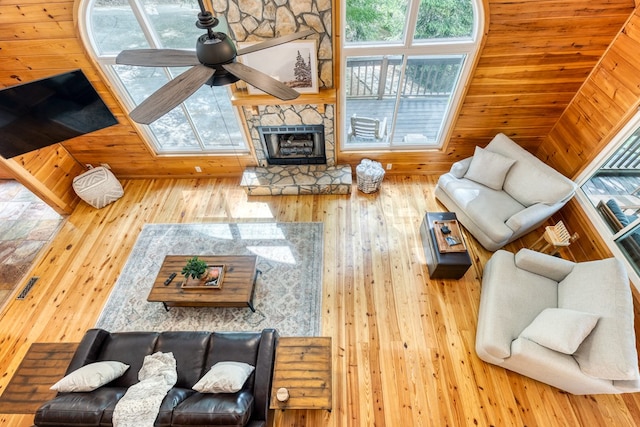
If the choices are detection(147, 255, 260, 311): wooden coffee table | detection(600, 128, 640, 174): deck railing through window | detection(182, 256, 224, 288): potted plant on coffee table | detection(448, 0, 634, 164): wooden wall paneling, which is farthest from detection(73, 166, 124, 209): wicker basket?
detection(600, 128, 640, 174): deck railing through window

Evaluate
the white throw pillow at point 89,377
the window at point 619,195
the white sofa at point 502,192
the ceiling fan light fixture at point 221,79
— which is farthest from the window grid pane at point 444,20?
the white throw pillow at point 89,377

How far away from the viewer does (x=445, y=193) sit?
425 centimetres

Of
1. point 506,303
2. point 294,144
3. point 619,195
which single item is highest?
point 294,144

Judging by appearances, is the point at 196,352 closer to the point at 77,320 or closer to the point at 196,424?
the point at 196,424

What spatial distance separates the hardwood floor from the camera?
2.85 meters

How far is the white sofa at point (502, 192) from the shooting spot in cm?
→ 355

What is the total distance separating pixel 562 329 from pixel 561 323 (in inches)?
2.2

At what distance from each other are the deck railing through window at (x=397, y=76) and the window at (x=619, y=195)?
6.24ft

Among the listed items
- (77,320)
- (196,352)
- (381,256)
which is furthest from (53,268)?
(381,256)

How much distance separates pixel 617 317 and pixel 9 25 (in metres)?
6.47

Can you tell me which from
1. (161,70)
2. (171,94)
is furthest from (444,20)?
→ (161,70)

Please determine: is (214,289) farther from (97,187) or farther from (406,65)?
(406,65)

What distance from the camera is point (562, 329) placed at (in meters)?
2.53

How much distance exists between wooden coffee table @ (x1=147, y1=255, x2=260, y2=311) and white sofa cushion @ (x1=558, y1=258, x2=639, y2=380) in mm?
3106
